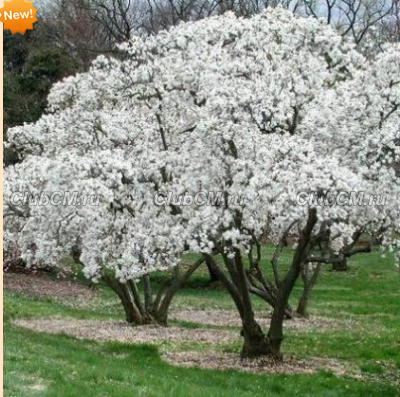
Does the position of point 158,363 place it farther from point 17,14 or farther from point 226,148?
point 17,14

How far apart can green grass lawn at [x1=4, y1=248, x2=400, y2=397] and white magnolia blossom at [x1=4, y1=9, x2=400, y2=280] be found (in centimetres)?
185

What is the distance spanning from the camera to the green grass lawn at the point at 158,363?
36.6 ft

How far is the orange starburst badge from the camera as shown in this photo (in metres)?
10.5

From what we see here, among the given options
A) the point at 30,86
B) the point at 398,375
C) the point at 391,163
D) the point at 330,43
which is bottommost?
the point at 398,375

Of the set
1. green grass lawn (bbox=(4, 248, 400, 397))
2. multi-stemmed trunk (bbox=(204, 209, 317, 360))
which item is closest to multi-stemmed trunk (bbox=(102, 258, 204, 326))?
green grass lawn (bbox=(4, 248, 400, 397))

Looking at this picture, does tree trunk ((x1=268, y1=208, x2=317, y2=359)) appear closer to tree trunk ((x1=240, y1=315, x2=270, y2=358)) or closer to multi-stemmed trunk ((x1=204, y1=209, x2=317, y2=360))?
multi-stemmed trunk ((x1=204, y1=209, x2=317, y2=360))

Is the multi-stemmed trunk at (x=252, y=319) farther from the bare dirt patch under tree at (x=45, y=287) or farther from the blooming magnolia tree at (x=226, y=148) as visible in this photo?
the bare dirt patch under tree at (x=45, y=287)

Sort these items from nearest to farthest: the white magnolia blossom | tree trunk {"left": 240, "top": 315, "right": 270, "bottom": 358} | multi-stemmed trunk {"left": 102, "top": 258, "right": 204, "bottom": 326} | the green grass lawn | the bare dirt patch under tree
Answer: the green grass lawn, the white magnolia blossom, tree trunk {"left": 240, "top": 315, "right": 270, "bottom": 358}, multi-stemmed trunk {"left": 102, "top": 258, "right": 204, "bottom": 326}, the bare dirt patch under tree

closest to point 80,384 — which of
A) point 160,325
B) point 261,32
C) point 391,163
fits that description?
point 391,163

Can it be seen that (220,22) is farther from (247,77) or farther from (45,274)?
(45,274)

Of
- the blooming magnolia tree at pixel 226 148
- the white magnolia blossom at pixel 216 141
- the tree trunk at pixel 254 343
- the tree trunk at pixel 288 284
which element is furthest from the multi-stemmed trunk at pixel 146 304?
the tree trunk at pixel 288 284

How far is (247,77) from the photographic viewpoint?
14984 mm

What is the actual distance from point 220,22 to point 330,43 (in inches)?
95.6

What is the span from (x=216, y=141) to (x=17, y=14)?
4.46m
